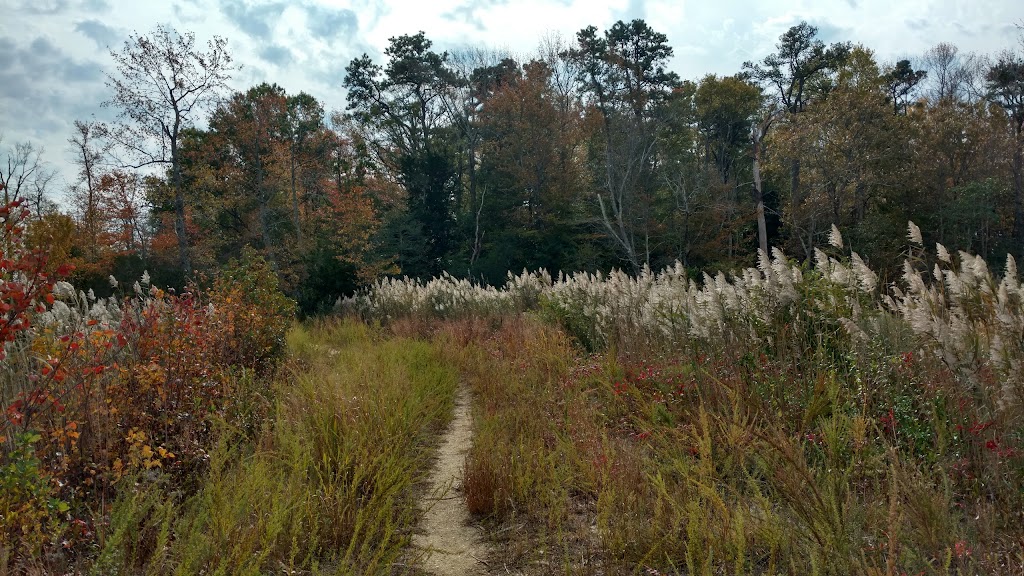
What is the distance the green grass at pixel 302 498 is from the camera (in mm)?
2652

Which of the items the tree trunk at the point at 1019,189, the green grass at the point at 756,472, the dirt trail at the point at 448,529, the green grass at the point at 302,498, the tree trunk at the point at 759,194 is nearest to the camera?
the green grass at the point at 756,472

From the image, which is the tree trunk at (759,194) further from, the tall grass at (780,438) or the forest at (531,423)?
the tall grass at (780,438)

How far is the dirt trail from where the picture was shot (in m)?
3.09

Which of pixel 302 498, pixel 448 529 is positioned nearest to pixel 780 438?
pixel 448 529

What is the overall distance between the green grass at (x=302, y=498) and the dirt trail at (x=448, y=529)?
132mm

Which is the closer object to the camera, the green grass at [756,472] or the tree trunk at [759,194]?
the green grass at [756,472]

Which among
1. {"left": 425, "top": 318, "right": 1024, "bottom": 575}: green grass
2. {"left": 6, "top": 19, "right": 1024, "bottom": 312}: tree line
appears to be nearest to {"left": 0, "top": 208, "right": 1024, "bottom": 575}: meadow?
{"left": 425, "top": 318, "right": 1024, "bottom": 575}: green grass

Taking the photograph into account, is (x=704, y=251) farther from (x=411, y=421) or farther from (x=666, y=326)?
(x=411, y=421)

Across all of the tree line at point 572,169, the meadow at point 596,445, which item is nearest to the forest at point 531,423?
the meadow at point 596,445

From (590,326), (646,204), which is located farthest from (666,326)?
(646,204)

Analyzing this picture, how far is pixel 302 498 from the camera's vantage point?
126 inches

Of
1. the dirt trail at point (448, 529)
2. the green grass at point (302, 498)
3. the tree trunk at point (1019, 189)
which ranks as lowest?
the dirt trail at point (448, 529)

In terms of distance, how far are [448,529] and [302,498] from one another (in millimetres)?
911

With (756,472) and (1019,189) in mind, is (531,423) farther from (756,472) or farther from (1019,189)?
(1019,189)
